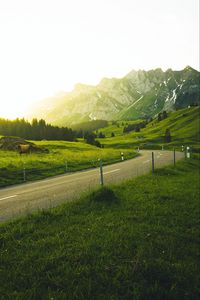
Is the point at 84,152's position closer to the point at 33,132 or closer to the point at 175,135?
the point at 33,132

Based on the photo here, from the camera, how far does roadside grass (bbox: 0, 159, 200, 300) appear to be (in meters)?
4.96

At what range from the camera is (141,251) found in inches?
255

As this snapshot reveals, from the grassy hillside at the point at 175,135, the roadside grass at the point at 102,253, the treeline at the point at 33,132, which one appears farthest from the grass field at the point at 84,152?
the roadside grass at the point at 102,253

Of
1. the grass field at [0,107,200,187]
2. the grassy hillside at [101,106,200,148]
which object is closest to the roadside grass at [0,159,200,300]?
the grass field at [0,107,200,187]

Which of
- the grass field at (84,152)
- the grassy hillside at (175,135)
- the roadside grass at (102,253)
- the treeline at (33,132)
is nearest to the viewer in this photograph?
the roadside grass at (102,253)

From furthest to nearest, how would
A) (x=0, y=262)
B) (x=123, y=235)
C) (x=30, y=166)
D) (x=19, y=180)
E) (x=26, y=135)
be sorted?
(x=26, y=135), (x=30, y=166), (x=19, y=180), (x=123, y=235), (x=0, y=262)

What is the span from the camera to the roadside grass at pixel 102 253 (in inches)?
195

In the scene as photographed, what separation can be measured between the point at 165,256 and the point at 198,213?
4.63 m

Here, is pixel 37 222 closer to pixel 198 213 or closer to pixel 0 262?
pixel 0 262

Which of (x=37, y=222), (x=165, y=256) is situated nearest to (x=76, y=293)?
(x=165, y=256)

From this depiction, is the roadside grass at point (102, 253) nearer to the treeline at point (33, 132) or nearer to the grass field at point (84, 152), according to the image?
the grass field at point (84, 152)

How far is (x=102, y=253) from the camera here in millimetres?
6258


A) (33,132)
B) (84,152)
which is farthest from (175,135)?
(84,152)

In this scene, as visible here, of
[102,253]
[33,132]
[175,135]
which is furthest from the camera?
[175,135]
